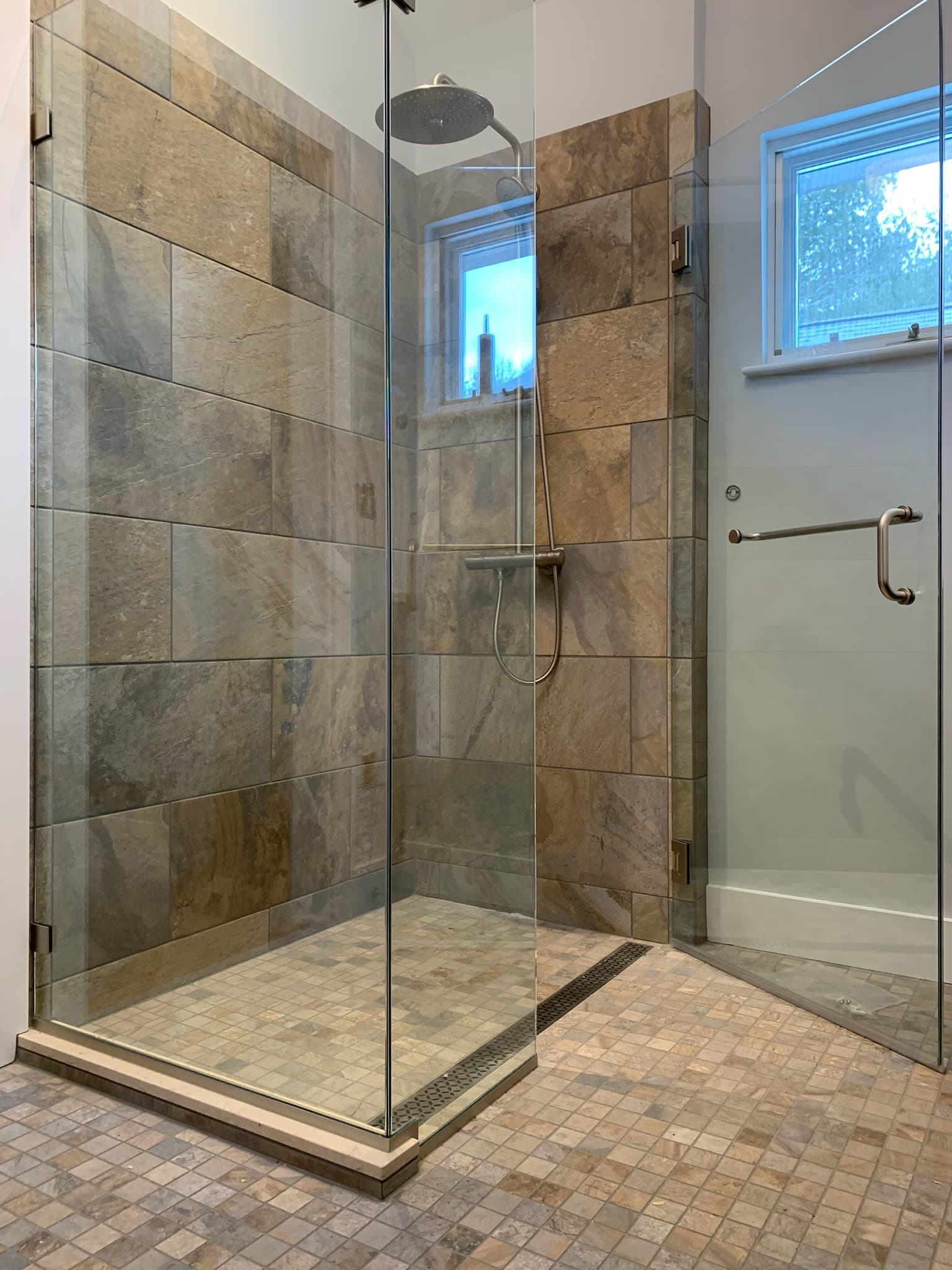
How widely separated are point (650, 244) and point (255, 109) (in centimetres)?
131

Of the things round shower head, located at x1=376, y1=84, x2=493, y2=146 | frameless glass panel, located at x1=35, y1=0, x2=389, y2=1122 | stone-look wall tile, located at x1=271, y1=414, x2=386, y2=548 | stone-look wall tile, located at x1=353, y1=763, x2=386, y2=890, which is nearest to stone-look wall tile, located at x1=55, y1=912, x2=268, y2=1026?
frameless glass panel, located at x1=35, y1=0, x2=389, y2=1122

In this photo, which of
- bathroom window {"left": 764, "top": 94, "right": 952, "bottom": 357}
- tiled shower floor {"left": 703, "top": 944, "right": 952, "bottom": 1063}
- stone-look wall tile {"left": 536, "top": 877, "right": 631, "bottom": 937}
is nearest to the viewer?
tiled shower floor {"left": 703, "top": 944, "right": 952, "bottom": 1063}

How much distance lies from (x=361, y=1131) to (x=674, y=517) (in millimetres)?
1653

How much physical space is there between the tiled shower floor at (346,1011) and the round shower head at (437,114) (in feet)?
3.80

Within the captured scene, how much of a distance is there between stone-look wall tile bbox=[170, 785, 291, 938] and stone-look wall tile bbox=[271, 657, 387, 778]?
0.07 m

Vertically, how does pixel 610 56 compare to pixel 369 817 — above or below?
above

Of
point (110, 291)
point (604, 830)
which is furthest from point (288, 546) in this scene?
point (604, 830)

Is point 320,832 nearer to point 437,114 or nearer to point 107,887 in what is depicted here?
point 107,887

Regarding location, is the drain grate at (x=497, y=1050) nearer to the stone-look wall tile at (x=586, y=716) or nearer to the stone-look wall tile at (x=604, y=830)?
the stone-look wall tile at (x=604, y=830)

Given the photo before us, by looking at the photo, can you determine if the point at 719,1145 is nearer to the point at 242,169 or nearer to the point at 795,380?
the point at 795,380

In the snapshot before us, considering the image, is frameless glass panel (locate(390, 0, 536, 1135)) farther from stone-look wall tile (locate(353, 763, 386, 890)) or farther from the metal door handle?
the metal door handle

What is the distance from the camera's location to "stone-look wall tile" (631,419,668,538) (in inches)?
98.7

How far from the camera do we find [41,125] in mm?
1783

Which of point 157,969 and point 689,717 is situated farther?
point 689,717
